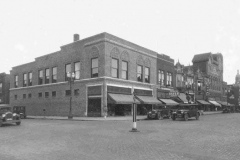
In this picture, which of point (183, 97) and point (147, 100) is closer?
point (147, 100)

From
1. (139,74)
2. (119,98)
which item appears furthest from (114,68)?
(139,74)

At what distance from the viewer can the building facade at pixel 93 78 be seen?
2783cm

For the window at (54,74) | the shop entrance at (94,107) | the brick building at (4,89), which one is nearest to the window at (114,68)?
the shop entrance at (94,107)

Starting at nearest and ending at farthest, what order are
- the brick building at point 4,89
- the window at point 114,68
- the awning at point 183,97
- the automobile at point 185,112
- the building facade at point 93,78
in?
the automobile at point 185,112 → the building facade at point 93,78 → the window at point 114,68 → the awning at point 183,97 → the brick building at point 4,89

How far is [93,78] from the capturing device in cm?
2825

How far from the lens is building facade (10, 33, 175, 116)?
2783cm

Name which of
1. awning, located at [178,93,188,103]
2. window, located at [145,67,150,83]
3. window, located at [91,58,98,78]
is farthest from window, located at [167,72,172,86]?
window, located at [91,58,98,78]

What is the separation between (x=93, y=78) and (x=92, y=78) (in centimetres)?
17

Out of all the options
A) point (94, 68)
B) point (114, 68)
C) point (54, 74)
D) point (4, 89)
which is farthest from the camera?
point (4, 89)

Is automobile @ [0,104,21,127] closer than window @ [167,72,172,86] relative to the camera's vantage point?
Yes

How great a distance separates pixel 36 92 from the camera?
37312 millimetres

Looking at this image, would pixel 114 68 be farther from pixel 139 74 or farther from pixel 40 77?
pixel 40 77

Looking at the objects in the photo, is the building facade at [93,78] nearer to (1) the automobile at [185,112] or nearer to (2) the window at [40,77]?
(2) the window at [40,77]

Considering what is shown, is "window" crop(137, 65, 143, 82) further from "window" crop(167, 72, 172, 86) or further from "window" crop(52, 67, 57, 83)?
"window" crop(52, 67, 57, 83)
